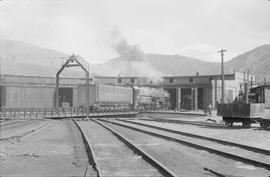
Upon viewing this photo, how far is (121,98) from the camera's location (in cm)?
5722

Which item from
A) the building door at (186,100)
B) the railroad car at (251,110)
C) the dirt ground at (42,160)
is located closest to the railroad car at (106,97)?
the railroad car at (251,110)

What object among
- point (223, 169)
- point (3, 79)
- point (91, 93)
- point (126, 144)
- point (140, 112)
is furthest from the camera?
point (3, 79)

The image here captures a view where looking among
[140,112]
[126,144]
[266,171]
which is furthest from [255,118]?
[140,112]

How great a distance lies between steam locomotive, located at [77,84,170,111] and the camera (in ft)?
166

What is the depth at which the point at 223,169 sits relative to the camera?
32.4 ft

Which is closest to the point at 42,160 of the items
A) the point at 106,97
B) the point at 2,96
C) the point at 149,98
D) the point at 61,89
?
the point at 106,97

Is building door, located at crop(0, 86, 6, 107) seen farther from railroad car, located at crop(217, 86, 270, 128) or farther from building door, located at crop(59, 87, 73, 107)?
railroad car, located at crop(217, 86, 270, 128)

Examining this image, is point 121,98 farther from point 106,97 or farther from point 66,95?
point 66,95

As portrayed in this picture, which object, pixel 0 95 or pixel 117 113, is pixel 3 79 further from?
pixel 117 113

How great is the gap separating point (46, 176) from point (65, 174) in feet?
1.63

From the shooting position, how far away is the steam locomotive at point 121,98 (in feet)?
166

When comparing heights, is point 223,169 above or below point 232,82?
below

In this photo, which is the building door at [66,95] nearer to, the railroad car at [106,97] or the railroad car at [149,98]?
the railroad car at [149,98]

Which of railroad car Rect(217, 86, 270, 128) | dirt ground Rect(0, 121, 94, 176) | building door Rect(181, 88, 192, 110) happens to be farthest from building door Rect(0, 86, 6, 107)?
dirt ground Rect(0, 121, 94, 176)
